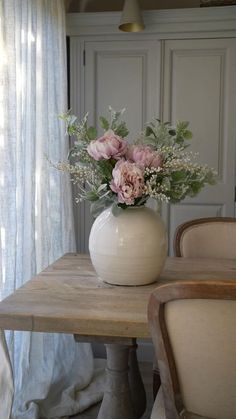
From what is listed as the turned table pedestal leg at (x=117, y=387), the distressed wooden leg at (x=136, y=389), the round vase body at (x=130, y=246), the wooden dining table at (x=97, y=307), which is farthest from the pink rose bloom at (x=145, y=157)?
the distressed wooden leg at (x=136, y=389)

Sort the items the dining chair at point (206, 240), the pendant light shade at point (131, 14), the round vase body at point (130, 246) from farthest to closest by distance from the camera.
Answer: the pendant light shade at point (131, 14), the dining chair at point (206, 240), the round vase body at point (130, 246)

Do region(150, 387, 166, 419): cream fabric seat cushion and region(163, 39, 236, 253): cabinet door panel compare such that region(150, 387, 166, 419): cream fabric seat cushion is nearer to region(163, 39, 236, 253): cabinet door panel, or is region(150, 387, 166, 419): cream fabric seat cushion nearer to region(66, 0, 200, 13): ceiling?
region(163, 39, 236, 253): cabinet door panel

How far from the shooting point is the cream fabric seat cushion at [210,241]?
6.88 feet

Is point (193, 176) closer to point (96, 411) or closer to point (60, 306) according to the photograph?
point (60, 306)

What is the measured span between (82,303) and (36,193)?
0.97 m

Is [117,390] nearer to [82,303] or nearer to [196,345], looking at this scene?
[82,303]

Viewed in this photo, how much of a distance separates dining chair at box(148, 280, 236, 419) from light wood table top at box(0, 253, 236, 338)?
118mm

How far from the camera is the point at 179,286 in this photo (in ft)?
3.16

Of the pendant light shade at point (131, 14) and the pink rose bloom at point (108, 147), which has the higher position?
the pendant light shade at point (131, 14)

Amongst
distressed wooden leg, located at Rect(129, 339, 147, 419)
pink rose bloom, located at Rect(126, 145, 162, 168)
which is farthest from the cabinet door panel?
pink rose bloom, located at Rect(126, 145, 162, 168)

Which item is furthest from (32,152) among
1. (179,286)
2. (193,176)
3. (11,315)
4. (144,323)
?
(179,286)

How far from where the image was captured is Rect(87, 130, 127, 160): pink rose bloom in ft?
4.48

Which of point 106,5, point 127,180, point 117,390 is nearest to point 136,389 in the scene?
point 117,390

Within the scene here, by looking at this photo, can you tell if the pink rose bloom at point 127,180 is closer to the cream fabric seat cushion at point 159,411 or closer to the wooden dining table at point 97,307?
the wooden dining table at point 97,307
